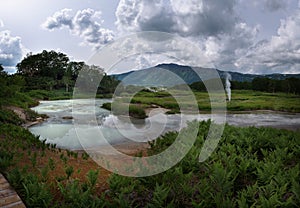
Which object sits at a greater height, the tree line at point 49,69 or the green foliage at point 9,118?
the tree line at point 49,69

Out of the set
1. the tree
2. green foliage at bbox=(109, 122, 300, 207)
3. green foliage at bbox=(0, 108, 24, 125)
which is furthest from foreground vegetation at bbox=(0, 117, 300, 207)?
the tree

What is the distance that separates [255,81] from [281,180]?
5002 centimetres

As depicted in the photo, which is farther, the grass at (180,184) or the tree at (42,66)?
the tree at (42,66)

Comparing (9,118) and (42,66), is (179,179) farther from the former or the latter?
(42,66)

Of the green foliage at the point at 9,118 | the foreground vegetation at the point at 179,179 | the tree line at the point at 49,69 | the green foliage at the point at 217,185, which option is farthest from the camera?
the tree line at the point at 49,69

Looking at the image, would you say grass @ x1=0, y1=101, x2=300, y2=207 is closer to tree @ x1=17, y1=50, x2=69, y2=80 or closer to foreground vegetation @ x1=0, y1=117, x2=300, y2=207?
foreground vegetation @ x1=0, y1=117, x2=300, y2=207

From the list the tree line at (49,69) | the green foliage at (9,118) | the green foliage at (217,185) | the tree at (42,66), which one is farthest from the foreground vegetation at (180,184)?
the tree at (42,66)

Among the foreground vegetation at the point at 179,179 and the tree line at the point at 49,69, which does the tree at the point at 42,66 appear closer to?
the tree line at the point at 49,69

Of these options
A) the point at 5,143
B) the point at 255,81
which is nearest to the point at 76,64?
the point at 255,81

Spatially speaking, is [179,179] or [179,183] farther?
[179,179]

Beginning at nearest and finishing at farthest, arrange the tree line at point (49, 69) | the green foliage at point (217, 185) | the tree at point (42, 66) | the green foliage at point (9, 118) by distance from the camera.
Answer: the green foliage at point (217, 185) < the green foliage at point (9, 118) < the tree line at point (49, 69) < the tree at point (42, 66)

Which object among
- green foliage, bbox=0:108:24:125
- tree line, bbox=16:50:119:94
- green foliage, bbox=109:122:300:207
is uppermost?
tree line, bbox=16:50:119:94

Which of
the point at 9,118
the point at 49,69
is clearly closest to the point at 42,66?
the point at 49,69

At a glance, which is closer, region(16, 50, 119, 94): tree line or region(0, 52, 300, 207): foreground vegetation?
region(0, 52, 300, 207): foreground vegetation
